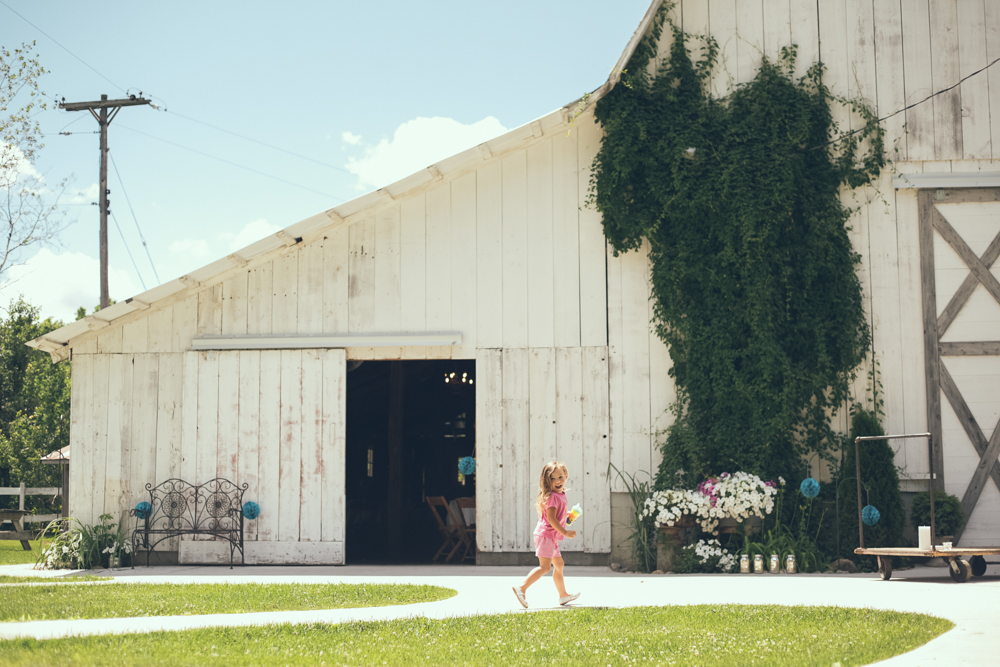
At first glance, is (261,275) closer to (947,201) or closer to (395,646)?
(395,646)

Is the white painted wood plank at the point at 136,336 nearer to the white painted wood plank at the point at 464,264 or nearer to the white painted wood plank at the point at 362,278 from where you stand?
the white painted wood plank at the point at 362,278

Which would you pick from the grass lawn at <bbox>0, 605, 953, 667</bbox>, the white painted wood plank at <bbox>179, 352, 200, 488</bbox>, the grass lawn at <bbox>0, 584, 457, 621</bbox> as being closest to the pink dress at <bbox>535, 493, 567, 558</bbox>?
the grass lawn at <bbox>0, 605, 953, 667</bbox>

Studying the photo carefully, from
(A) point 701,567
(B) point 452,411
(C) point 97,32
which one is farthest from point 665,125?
(B) point 452,411

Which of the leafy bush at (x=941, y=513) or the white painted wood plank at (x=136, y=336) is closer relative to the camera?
the leafy bush at (x=941, y=513)

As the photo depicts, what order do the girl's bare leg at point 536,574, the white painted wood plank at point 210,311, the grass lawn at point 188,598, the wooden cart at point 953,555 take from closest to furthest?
1. the grass lawn at point 188,598
2. the girl's bare leg at point 536,574
3. the wooden cart at point 953,555
4. the white painted wood plank at point 210,311

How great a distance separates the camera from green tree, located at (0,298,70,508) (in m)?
28.0

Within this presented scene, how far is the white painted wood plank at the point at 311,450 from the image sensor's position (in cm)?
1005

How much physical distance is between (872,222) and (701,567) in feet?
14.3

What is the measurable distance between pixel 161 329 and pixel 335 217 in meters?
2.50

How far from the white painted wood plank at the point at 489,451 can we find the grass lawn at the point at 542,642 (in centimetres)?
397

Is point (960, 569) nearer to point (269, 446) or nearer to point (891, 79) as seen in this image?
point (891, 79)

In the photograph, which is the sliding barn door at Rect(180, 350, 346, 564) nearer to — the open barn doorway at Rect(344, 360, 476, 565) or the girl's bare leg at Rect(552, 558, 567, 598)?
the open barn doorway at Rect(344, 360, 476, 565)

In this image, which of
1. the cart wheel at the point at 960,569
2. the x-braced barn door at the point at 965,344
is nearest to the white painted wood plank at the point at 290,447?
the cart wheel at the point at 960,569

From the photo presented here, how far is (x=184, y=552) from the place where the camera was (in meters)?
10.1
